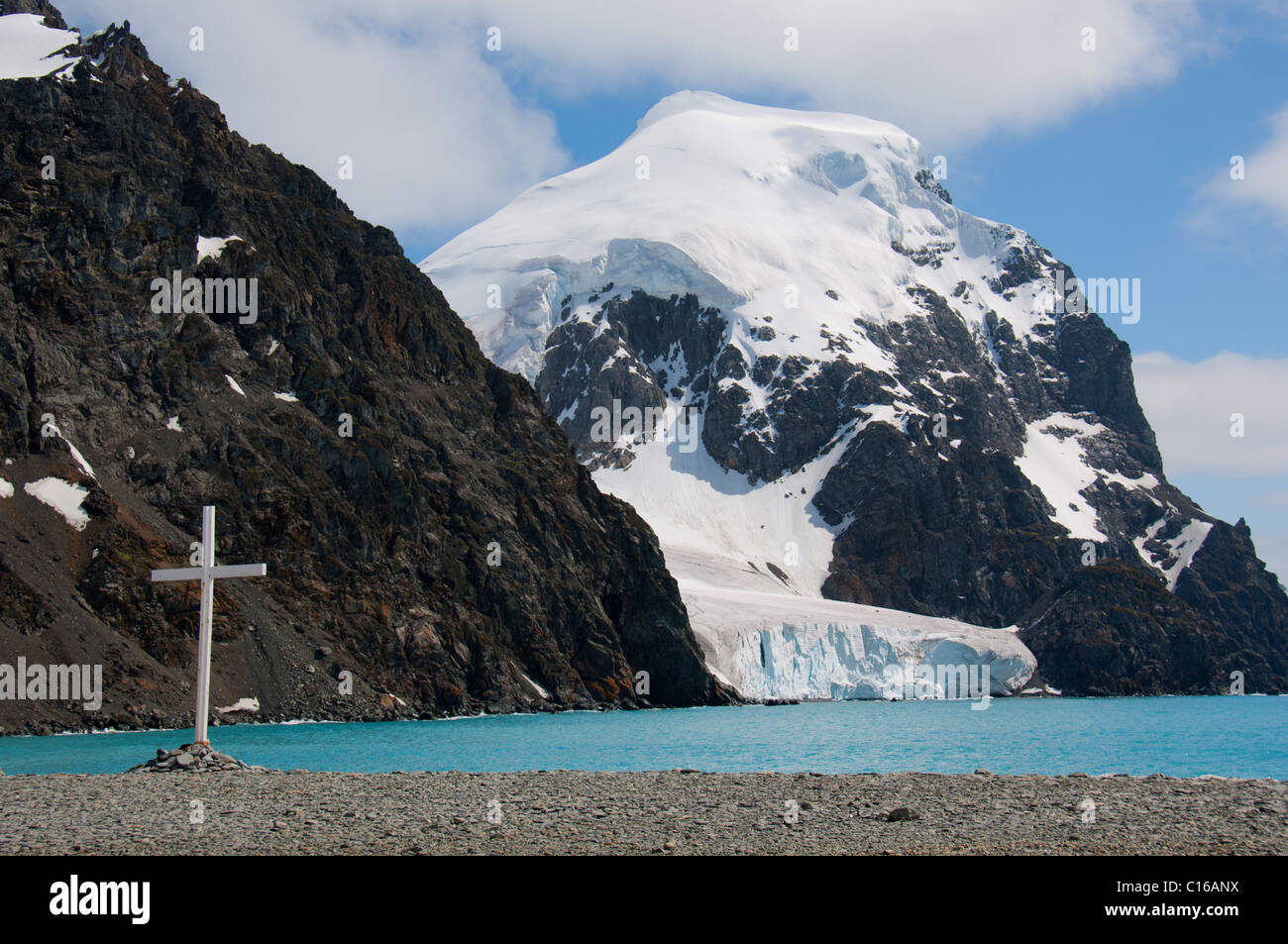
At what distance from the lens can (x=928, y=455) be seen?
569 feet

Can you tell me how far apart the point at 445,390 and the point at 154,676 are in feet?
133

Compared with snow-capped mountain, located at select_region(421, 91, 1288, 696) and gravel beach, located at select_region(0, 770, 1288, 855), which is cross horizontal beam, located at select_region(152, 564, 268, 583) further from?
snow-capped mountain, located at select_region(421, 91, 1288, 696)

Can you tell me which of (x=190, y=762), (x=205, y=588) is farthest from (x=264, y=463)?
(x=190, y=762)

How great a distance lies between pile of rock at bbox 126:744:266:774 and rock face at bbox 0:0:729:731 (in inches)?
1212

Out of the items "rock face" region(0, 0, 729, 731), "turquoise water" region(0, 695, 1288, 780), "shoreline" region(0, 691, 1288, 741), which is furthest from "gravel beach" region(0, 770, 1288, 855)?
"rock face" region(0, 0, 729, 731)

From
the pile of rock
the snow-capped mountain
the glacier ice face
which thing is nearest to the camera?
the pile of rock

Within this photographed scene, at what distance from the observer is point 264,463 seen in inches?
2980

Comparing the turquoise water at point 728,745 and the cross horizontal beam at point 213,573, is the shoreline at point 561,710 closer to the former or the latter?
the turquoise water at point 728,745

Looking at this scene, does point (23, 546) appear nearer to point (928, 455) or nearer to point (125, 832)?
point (125, 832)

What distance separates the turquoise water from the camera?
123ft

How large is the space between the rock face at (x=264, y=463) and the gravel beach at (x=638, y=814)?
123 feet

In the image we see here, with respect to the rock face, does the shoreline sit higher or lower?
lower

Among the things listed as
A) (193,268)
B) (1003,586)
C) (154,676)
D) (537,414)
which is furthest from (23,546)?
(1003,586)

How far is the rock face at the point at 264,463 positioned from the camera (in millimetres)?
63156
